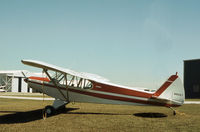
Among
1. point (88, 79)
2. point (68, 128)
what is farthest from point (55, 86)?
point (68, 128)

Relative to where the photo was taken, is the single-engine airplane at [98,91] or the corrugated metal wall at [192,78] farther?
the corrugated metal wall at [192,78]

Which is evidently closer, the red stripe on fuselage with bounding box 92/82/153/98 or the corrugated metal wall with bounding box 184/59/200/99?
the red stripe on fuselage with bounding box 92/82/153/98

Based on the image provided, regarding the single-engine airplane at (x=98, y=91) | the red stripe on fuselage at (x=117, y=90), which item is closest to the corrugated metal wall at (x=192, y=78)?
the single-engine airplane at (x=98, y=91)

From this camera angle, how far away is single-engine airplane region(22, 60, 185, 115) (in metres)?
9.95

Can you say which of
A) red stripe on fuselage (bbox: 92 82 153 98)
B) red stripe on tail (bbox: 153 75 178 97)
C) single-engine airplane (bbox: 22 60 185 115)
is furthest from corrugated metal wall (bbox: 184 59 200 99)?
red stripe on fuselage (bbox: 92 82 153 98)

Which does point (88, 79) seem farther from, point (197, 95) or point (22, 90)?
point (22, 90)

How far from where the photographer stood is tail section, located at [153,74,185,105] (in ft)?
32.5

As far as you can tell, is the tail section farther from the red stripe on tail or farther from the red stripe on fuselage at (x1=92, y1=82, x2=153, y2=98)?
the red stripe on fuselage at (x1=92, y1=82, x2=153, y2=98)

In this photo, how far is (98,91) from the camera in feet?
35.7

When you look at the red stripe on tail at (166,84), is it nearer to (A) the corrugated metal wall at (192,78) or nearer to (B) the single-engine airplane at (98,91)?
(B) the single-engine airplane at (98,91)

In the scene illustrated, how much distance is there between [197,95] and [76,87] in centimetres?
4157

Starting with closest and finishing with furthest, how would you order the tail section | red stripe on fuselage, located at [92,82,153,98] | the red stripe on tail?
1. the tail section
2. the red stripe on tail
3. red stripe on fuselage, located at [92,82,153,98]

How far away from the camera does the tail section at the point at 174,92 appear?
32.5 feet

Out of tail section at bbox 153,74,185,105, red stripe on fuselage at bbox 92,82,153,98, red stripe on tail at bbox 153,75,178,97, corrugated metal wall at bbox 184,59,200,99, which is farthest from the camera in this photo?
corrugated metal wall at bbox 184,59,200,99
